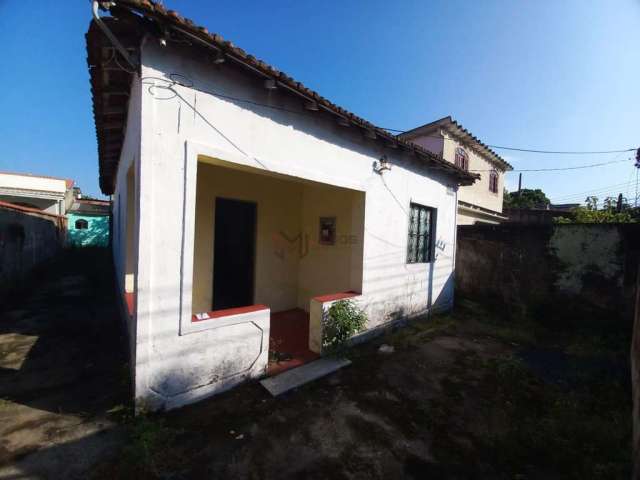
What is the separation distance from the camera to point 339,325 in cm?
419

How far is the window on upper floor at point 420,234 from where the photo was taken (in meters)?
5.78

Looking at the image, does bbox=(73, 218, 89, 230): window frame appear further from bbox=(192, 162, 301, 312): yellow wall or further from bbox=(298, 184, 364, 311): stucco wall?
bbox=(298, 184, 364, 311): stucco wall

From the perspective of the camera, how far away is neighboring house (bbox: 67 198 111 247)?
1720cm

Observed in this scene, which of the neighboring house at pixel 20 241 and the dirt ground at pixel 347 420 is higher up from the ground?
the neighboring house at pixel 20 241

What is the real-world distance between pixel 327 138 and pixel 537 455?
4367 mm

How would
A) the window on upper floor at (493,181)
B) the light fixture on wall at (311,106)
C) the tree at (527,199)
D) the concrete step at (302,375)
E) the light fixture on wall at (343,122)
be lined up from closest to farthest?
the concrete step at (302,375) → the light fixture on wall at (311,106) → the light fixture on wall at (343,122) → the window on upper floor at (493,181) → the tree at (527,199)

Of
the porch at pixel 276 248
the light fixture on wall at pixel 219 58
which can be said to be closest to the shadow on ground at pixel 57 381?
the porch at pixel 276 248

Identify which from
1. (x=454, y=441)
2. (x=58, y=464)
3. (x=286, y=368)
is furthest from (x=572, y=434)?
(x=58, y=464)

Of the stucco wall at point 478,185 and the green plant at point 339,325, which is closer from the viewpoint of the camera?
the green plant at point 339,325

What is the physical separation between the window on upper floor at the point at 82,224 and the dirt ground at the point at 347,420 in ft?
54.8

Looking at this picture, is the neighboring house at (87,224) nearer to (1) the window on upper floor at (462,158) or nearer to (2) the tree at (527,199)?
(1) the window on upper floor at (462,158)

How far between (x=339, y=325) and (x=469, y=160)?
12.4 m

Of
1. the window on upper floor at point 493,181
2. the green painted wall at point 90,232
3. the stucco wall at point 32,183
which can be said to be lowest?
the green painted wall at point 90,232

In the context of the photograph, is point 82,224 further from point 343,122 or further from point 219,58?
point 343,122
